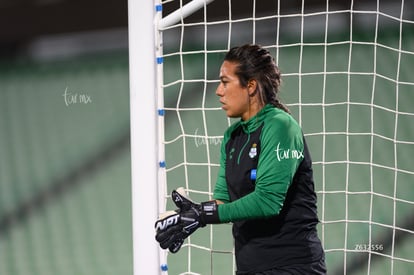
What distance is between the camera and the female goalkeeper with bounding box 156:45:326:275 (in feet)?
4.78

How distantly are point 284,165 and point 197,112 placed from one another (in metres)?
1.87

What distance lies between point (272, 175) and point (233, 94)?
25 centimetres

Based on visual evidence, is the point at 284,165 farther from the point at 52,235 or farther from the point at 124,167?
the point at 52,235

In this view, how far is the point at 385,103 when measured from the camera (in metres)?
3.06

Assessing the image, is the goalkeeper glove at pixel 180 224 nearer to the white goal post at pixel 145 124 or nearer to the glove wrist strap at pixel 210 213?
the glove wrist strap at pixel 210 213

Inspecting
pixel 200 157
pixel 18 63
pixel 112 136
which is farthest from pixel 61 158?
pixel 200 157

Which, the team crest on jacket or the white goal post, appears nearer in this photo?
the team crest on jacket

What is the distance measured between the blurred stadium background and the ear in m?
1.79

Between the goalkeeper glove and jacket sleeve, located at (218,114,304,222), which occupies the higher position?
jacket sleeve, located at (218,114,304,222)

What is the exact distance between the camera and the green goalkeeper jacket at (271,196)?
1450 millimetres
